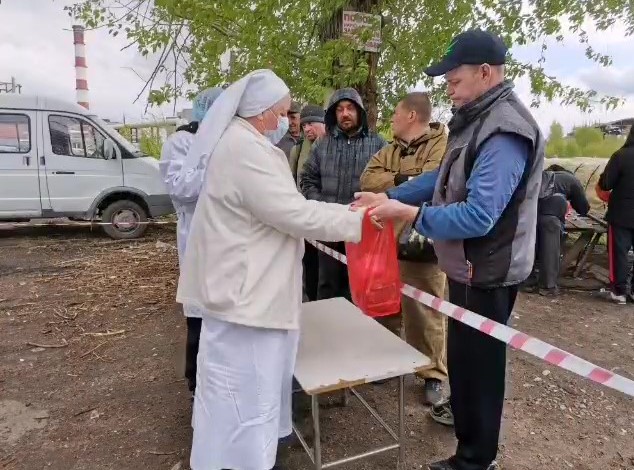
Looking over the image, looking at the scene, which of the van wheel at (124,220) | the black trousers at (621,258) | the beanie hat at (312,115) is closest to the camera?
the beanie hat at (312,115)

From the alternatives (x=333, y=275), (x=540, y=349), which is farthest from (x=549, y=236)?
(x=540, y=349)

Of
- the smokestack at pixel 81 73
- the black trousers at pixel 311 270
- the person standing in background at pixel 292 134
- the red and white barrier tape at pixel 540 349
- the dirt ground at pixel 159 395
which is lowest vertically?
the dirt ground at pixel 159 395

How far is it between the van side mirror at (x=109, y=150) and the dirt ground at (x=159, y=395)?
11.1 ft

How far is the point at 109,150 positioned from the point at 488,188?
8051 millimetres

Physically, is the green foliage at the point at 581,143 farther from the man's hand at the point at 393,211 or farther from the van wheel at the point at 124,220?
the man's hand at the point at 393,211

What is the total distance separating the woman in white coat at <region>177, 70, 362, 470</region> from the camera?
1923 mm

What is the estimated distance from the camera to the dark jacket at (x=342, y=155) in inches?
137

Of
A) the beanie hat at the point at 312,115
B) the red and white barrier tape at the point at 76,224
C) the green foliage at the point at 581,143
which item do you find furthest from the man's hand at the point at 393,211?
the green foliage at the point at 581,143

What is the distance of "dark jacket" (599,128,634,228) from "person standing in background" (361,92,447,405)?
320 centimetres

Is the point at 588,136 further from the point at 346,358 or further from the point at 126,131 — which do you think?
the point at 126,131

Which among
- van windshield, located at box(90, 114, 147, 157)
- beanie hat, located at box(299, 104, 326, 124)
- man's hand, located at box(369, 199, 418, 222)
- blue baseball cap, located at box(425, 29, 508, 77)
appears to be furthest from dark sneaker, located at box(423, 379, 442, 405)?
van windshield, located at box(90, 114, 147, 157)

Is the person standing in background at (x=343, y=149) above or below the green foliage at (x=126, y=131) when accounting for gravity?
below

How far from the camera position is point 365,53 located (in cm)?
479

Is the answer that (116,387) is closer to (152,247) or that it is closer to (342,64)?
(342,64)
